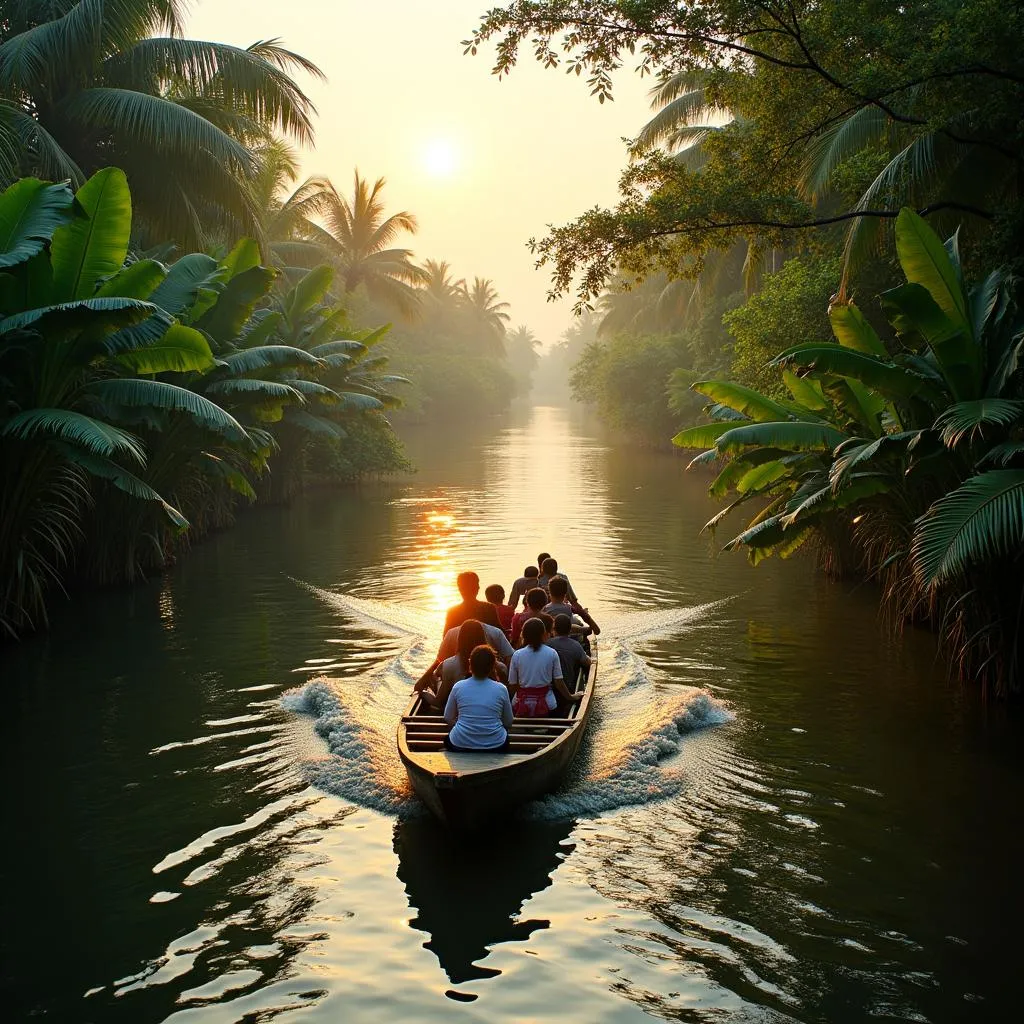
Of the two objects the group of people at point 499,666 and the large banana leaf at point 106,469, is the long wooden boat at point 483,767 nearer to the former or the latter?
the group of people at point 499,666

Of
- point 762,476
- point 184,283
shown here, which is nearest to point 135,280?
point 184,283

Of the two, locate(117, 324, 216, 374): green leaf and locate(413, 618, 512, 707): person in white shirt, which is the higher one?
locate(117, 324, 216, 374): green leaf

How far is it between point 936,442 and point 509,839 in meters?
6.23

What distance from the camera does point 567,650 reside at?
11117 mm

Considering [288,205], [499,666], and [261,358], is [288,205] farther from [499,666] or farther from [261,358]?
[499,666]

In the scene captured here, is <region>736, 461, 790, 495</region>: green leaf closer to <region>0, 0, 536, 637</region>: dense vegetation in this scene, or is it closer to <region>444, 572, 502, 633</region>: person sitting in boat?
<region>444, 572, 502, 633</region>: person sitting in boat

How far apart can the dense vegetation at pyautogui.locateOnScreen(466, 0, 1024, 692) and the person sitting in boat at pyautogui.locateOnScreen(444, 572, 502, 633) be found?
3.80 m

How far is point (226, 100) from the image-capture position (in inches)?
881

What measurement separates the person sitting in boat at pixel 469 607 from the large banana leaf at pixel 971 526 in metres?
4.16

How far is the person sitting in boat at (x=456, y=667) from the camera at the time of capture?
29.7ft

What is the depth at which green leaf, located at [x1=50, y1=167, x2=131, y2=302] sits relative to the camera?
1332 centimetres

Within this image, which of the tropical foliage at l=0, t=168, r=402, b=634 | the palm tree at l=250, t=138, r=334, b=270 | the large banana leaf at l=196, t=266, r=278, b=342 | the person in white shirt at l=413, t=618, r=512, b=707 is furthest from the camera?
the palm tree at l=250, t=138, r=334, b=270

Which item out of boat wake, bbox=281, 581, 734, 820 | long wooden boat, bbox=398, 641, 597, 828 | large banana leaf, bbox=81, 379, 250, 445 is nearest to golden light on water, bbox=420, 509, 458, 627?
boat wake, bbox=281, 581, 734, 820

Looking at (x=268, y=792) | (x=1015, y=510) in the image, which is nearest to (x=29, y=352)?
(x=268, y=792)
